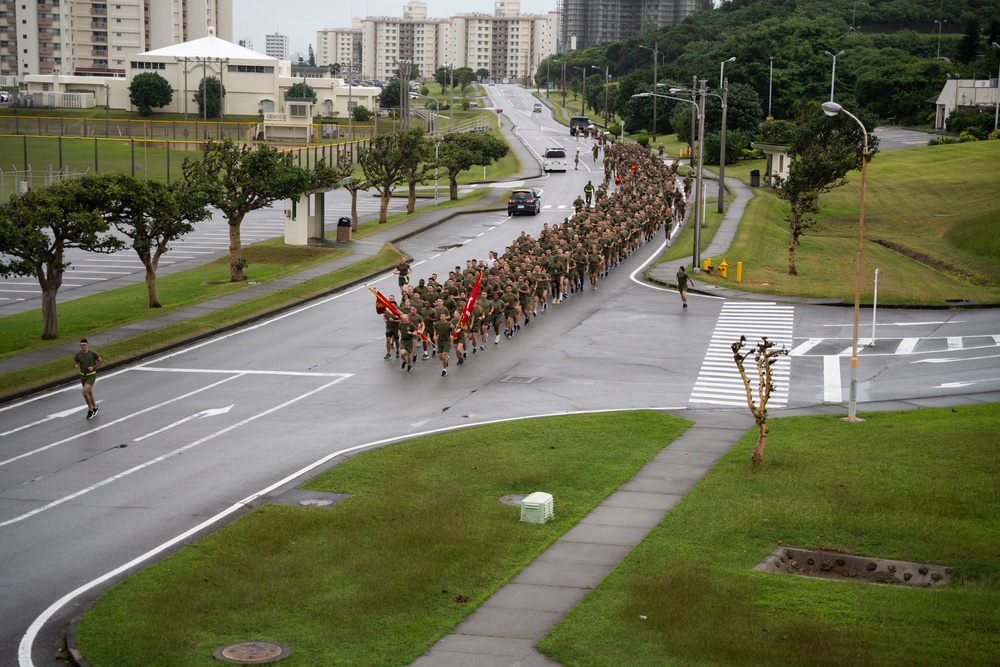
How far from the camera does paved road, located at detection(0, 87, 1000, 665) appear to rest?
56.9ft

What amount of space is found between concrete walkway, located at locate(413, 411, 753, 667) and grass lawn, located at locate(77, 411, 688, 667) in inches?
10.4

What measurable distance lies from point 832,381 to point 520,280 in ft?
34.2

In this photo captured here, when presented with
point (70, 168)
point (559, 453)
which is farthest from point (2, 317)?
point (70, 168)

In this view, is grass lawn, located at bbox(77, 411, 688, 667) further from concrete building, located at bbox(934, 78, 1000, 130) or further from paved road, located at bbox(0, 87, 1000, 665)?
concrete building, located at bbox(934, 78, 1000, 130)

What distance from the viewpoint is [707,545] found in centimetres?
1655

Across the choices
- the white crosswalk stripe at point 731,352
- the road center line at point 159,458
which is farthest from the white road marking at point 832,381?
the road center line at point 159,458

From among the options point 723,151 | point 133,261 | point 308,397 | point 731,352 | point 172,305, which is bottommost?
point 308,397

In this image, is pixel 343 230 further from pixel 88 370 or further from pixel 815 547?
pixel 815 547

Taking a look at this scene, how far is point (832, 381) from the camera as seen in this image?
28.6 meters

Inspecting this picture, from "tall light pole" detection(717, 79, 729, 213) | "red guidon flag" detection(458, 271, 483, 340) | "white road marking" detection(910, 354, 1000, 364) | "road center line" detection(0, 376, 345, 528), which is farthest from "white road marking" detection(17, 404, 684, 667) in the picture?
"tall light pole" detection(717, 79, 729, 213)

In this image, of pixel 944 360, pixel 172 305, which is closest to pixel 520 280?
pixel 172 305

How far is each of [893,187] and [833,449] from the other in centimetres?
6052

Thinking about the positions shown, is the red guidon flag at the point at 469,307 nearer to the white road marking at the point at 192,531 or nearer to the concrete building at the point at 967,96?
the white road marking at the point at 192,531

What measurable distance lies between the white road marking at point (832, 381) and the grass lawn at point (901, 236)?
30.8 ft
